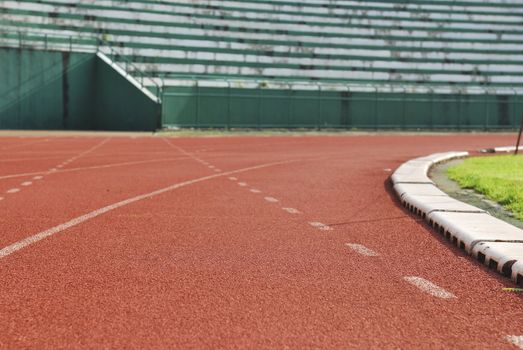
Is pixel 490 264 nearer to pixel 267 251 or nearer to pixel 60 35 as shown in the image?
pixel 267 251

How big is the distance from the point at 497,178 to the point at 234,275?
685 cm

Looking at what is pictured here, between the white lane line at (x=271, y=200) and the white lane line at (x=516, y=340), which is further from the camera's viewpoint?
the white lane line at (x=271, y=200)

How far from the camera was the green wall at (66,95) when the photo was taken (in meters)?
28.1

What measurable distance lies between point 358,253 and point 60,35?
25800 mm

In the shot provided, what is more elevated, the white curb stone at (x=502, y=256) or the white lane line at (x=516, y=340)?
the white curb stone at (x=502, y=256)

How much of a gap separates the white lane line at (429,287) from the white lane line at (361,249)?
32.5 inches

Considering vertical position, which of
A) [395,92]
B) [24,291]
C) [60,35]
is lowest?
[24,291]

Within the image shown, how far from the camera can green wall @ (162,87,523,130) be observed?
Result: 93.1ft

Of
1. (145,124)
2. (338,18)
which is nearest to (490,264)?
(145,124)

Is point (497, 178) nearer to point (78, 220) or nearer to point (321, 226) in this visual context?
point (321, 226)

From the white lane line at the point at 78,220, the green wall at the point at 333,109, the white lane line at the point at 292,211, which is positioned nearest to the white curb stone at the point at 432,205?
the white lane line at the point at 292,211

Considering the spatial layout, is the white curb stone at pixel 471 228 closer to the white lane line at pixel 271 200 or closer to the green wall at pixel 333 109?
the white lane line at pixel 271 200

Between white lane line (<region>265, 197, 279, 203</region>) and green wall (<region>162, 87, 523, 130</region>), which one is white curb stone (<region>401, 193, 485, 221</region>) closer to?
white lane line (<region>265, 197, 279, 203</region>)

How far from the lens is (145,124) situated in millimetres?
27703
